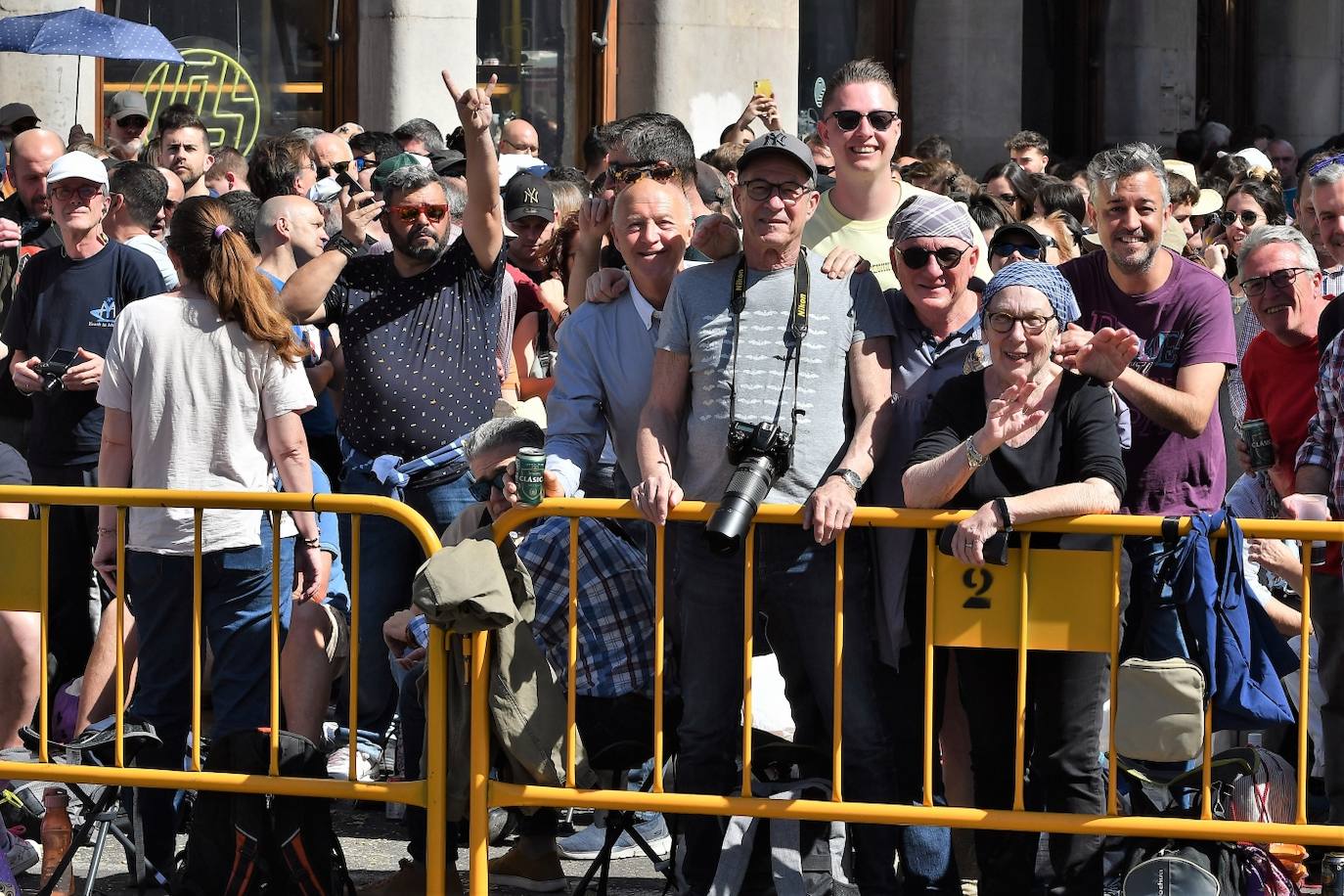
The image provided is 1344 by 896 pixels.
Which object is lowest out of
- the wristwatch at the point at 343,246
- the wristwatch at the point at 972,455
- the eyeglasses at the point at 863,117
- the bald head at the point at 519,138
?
the wristwatch at the point at 972,455

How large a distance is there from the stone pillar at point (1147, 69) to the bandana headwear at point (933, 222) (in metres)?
15.5

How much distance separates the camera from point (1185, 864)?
17.6 feet

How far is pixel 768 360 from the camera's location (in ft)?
18.4

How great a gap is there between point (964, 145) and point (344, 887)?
13774 mm

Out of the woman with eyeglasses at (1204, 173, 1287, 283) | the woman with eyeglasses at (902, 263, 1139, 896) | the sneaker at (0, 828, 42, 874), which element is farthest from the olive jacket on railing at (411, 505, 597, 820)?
the woman with eyeglasses at (1204, 173, 1287, 283)

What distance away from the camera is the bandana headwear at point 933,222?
5594mm

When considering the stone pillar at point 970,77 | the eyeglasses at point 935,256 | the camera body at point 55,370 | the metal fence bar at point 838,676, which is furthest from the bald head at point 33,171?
the stone pillar at point 970,77

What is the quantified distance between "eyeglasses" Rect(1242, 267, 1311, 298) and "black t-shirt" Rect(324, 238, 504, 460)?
265cm

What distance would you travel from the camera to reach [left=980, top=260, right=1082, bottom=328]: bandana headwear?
539 centimetres

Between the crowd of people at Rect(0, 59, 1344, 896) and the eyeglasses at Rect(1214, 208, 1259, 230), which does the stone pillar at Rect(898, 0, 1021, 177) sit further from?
the crowd of people at Rect(0, 59, 1344, 896)

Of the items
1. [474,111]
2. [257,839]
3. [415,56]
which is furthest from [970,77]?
[257,839]

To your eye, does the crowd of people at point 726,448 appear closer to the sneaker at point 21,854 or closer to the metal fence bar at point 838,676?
the metal fence bar at point 838,676

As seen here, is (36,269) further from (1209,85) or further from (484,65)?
(1209,85)

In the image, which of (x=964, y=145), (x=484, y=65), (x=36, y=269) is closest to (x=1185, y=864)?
(x=36, y=269)
